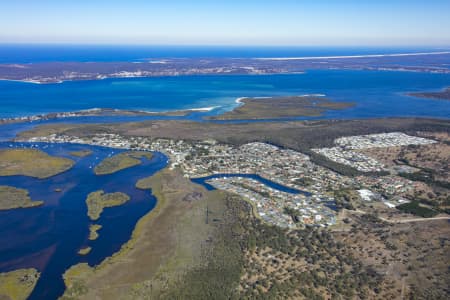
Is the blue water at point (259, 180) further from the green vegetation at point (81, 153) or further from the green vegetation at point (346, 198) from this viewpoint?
the green vegetation at point (81, 153)

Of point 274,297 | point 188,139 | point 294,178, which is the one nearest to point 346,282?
point 274,297

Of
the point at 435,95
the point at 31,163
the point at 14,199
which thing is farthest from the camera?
the point at 435,95

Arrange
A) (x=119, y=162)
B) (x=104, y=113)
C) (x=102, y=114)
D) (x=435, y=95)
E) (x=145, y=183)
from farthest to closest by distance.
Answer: (x=435, y=95), (x=104, y=113), (x=102, y=114), (x=119, y=162), (x=145, y=183)

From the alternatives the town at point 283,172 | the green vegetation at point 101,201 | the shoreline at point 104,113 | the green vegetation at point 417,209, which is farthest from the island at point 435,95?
the green vegetation at point 101,201

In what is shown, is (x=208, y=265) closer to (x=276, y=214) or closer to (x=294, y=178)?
(x=276, y=214)

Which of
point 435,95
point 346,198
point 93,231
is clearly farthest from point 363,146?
point 435,95

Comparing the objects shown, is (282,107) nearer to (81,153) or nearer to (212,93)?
(212,93)
